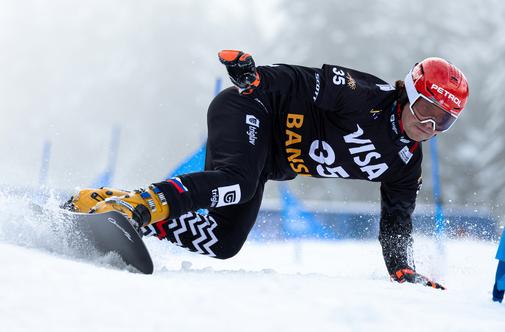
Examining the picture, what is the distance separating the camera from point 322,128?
8.98 feet

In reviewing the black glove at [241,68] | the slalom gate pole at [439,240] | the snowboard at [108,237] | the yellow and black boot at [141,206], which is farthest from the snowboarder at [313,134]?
the slalom gate pole at [439,240]

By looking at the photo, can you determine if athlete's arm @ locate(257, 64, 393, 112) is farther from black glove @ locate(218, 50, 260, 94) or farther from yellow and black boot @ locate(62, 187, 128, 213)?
yellow and black boot @ locate(62, 187, 128, 213)

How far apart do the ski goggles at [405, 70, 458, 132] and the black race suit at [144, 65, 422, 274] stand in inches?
4.5

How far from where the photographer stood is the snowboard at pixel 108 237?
1878 millimetres

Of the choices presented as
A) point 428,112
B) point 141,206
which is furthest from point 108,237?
point 428,112

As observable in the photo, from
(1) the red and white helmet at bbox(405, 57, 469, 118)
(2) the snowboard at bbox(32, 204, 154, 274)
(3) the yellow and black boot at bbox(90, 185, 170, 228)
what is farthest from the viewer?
(1) the red and white helmet at bbox(405, 57, 469, 118)

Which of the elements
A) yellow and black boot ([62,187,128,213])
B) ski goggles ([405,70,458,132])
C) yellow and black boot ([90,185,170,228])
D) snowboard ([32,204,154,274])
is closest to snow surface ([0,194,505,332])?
snowboard ([32,204,154,274])

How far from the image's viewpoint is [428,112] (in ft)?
8.40

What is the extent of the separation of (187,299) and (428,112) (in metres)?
1.53

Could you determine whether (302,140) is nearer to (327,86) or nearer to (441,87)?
(327,86)

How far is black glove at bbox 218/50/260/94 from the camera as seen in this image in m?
2.35

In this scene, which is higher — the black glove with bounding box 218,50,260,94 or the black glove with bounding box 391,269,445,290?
the black glove with bounding box 218,50,260,94

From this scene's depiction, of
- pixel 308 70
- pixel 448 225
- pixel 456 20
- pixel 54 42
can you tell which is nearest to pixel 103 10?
pixel 54 42

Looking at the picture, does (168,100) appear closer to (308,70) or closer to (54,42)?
(54,42)
